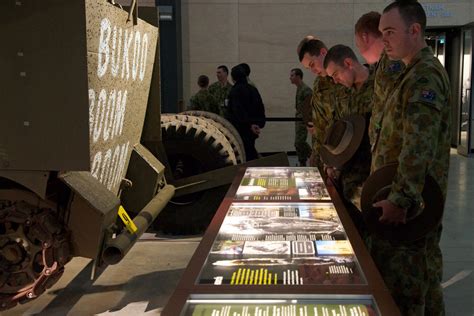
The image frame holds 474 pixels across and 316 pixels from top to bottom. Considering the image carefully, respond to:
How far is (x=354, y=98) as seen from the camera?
13.6ft

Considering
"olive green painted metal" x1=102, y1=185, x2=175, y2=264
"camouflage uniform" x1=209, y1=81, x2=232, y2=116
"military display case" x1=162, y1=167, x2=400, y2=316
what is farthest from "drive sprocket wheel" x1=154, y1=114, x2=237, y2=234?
"camouflage uniform" x1=209, y1=81, x2=232, y2=116

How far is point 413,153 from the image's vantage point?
2521mm

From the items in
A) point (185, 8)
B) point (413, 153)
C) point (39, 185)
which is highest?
point (185, 8)

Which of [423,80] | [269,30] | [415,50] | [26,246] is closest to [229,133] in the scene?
[26,246]

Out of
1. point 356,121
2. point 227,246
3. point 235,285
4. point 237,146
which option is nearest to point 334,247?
point 227,246

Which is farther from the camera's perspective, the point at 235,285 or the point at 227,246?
the point at 227,246

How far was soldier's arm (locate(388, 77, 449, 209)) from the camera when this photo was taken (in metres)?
2.49

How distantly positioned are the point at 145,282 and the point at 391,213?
9.48 feet

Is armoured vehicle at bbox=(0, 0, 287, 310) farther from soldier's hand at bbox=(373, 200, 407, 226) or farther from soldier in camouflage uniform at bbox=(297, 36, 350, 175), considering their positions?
soldier's hand at bbox=(373, 200, 407, 226)

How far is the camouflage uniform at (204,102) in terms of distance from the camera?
1019 centimetres

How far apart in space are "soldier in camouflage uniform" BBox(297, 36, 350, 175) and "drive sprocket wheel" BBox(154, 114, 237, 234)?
4.28 ft

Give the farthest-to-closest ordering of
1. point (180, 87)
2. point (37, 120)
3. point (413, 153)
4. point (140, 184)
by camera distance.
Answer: point (180, 87)
point (140, 184)
point (37, 120)
point (413, 153)

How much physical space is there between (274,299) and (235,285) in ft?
0.49

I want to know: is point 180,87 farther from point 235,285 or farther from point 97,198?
point 235,285
